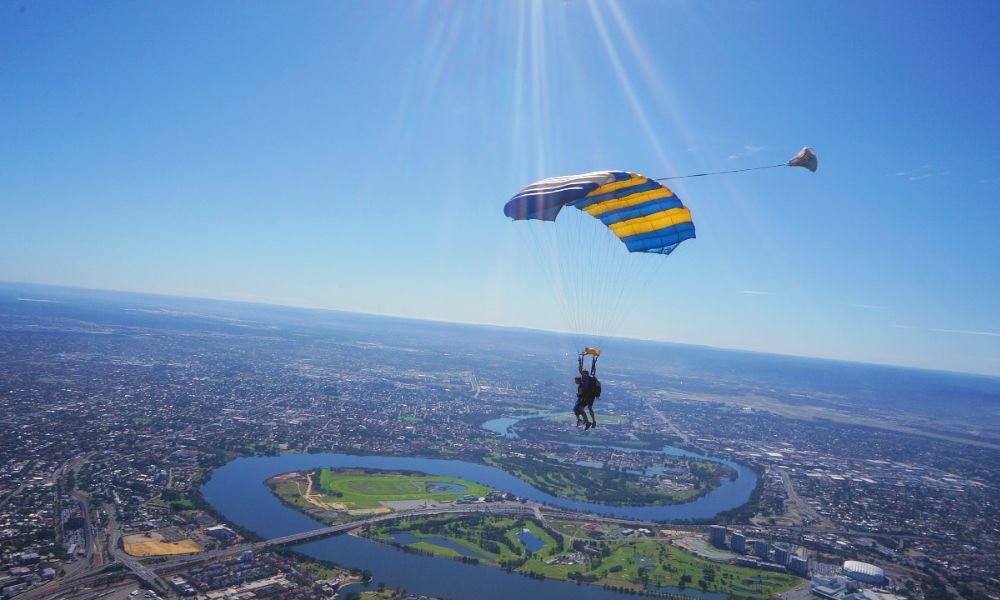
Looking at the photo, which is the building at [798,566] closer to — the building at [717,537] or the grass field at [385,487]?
the building at [717,537]

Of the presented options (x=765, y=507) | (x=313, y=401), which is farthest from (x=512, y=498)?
(x=313, y=401)

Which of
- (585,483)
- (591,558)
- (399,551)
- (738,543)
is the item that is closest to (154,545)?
(399,551)

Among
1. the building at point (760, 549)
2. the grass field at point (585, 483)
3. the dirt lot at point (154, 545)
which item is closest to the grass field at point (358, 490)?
the grass field at point (585, 483)

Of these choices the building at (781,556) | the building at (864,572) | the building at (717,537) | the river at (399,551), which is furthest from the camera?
the building at (717,537)

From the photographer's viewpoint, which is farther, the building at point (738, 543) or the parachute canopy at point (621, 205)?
the building at point (738, 543)

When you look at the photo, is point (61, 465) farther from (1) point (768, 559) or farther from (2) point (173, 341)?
(2) point (173, 341)

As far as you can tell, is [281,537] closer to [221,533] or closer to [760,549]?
[221,533]
